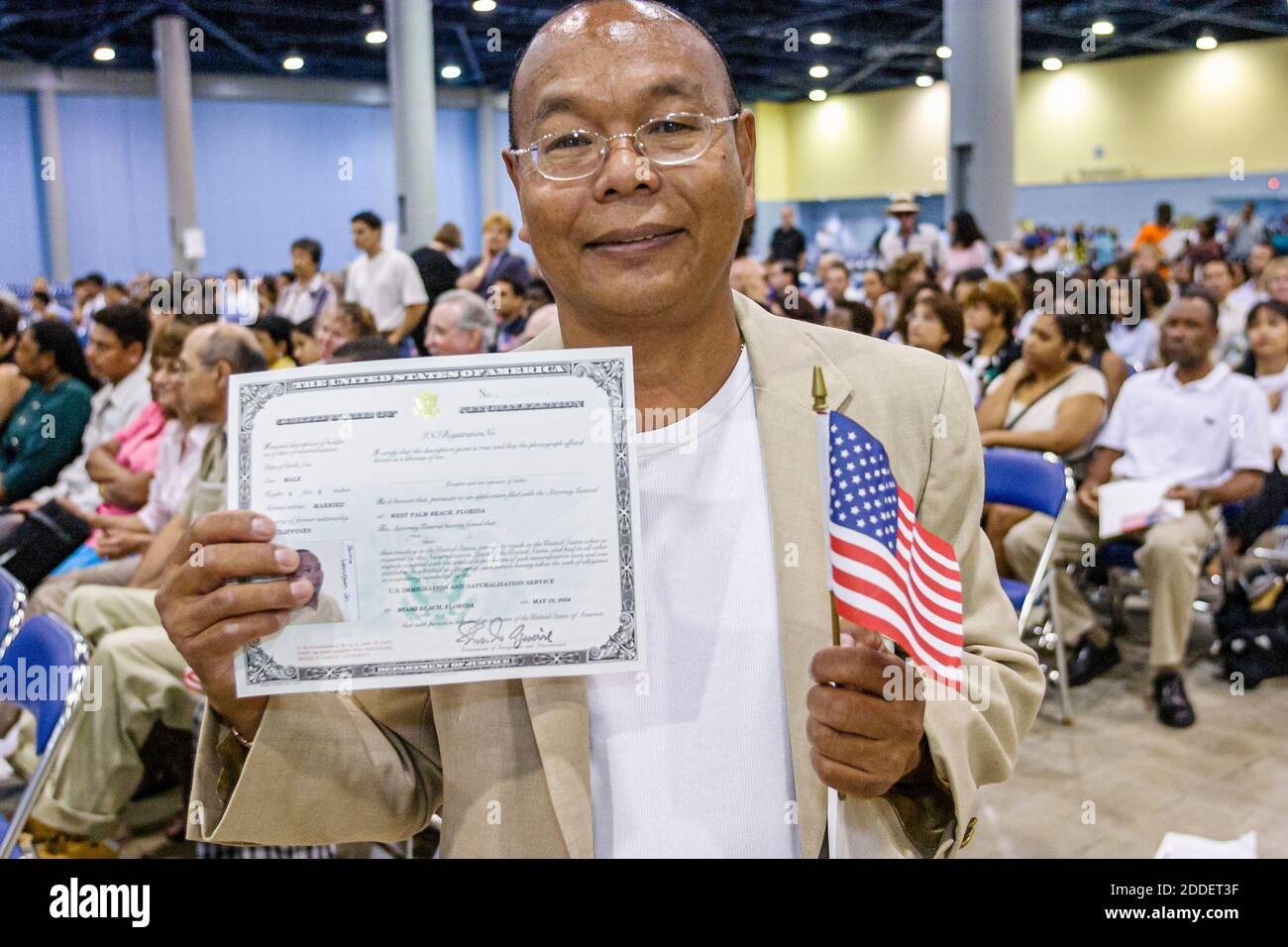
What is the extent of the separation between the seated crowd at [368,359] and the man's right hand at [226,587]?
7.71 feet

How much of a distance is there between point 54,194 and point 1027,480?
892 inches

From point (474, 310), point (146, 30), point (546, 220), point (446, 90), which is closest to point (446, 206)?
point (446, 90)

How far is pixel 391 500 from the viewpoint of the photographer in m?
1.17

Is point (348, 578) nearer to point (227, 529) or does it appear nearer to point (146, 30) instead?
point (227, 529)

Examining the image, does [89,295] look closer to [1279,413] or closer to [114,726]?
[114,726]

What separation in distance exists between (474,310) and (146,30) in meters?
17.2

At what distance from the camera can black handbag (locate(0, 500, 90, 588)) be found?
466 cm

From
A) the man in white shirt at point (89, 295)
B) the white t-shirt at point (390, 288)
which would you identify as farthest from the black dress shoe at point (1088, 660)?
the man in white shirt at point (89, 295)

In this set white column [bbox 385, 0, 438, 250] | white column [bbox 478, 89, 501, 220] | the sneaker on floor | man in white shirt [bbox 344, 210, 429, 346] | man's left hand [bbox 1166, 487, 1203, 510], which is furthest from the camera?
white column [bbox 478, 89, 501, 220]

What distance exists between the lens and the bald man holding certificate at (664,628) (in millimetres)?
1244

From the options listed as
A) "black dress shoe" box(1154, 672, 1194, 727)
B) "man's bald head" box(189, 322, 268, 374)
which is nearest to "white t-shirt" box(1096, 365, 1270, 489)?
"black dress shoe" box(1154, 672, 1194, 727)

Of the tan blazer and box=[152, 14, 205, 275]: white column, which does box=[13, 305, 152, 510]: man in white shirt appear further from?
box=[152, 14, 205, 275]: white column
